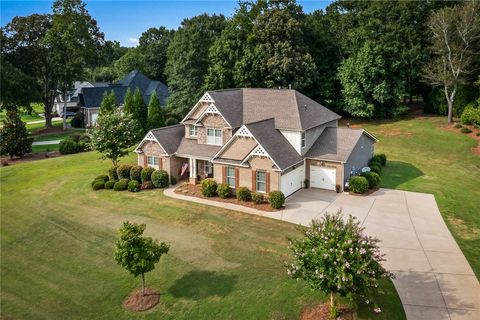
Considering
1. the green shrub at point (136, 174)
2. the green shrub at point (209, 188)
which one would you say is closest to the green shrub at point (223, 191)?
the green shrub at point (209, 188)

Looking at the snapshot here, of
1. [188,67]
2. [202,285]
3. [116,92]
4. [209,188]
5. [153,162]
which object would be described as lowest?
[202,285]

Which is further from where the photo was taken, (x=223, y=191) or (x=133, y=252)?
(x=223, y=191)

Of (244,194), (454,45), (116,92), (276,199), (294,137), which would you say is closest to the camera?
(276,199)

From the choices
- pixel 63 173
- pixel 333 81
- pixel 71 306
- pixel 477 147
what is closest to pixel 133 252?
pixel 71 306

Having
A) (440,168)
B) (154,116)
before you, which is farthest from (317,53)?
(440,168)

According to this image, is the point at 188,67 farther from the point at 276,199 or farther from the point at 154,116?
the point at 276,199

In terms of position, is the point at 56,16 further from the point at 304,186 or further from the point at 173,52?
the point at 304,186
